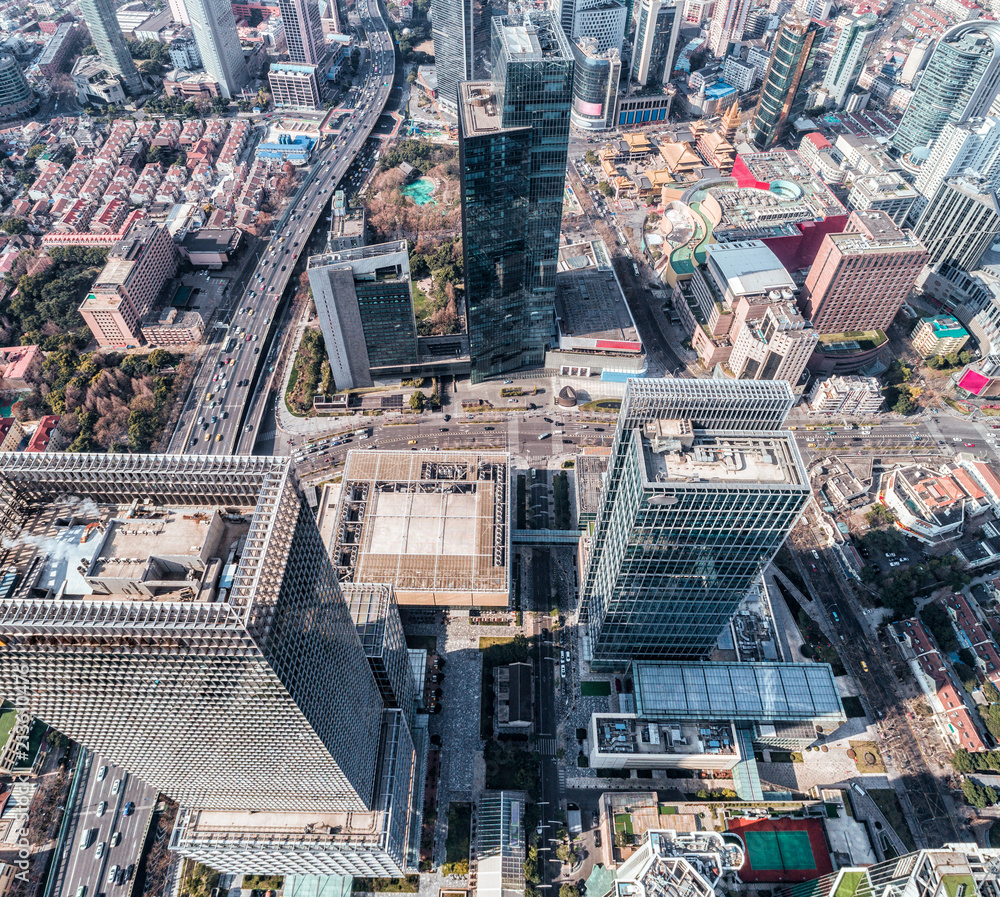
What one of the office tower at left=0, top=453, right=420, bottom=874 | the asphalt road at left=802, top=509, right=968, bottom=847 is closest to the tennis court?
the asphalt road at left=802, top=509, right=968, bottom=847

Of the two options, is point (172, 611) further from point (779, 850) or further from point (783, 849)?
point (783, 849)

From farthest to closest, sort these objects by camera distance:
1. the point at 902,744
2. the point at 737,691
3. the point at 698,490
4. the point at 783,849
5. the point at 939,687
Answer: the point at 939,687
the point at 902,744
the point at 737,691
the point at 783,849
the point at 698,490

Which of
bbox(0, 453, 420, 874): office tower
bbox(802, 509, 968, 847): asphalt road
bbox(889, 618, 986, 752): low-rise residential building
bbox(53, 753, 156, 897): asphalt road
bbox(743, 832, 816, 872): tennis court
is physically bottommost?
bbox(53, 753, 156, 897): asphalt road

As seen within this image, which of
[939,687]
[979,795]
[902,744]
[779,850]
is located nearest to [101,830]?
[779,850]

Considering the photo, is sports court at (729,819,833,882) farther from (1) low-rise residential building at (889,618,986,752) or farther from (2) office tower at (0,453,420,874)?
(2) office tower at (0,453,420,874)

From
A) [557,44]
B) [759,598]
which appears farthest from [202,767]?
Answer: [557,44]
